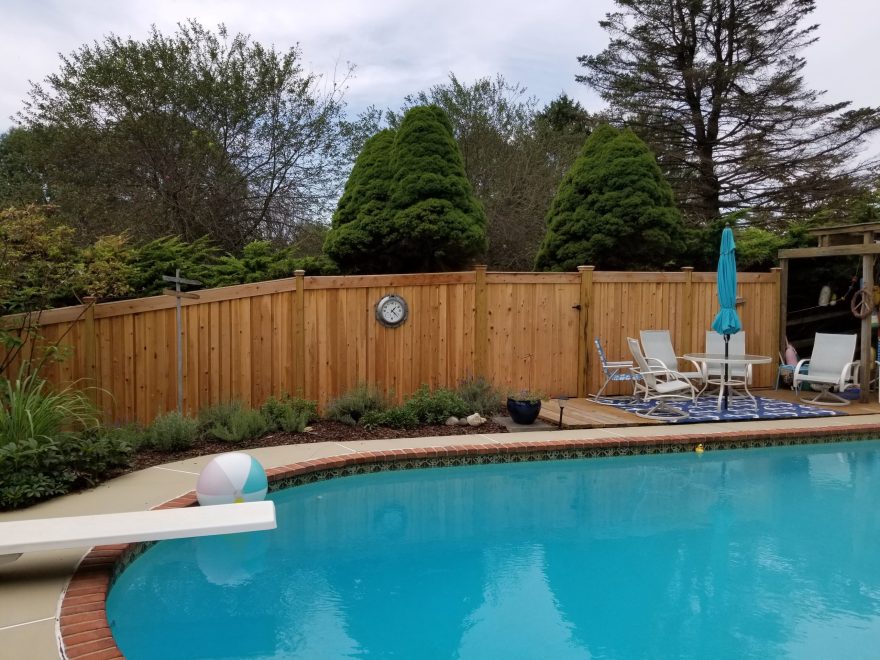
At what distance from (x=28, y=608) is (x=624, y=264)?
31.6ft

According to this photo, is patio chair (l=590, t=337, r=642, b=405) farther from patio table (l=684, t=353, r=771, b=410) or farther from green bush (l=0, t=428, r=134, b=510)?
green bush (l=0, t=428, r=134, b=510)

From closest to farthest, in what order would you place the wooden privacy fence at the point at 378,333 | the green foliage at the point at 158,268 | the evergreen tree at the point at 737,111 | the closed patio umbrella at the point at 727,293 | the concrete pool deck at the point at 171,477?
the concrete pool deck at the point at 171,477
the wooden privacy fence at the point at 378,333
the green foliage at the point at 158,268
the closed patio umbrella at the point at 727,293
the evergreen tree at the point at 737,111

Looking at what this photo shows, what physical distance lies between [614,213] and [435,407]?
496 cm

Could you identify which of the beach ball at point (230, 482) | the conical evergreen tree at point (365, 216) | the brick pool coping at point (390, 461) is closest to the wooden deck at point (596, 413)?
the brick pool coping at point (390, 461)

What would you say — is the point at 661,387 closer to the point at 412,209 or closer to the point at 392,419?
the point at 392,419

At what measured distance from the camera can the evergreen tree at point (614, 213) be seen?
Answer: 10.5m

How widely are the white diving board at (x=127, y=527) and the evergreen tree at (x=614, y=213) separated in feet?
25.8

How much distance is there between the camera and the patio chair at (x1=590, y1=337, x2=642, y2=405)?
8.74 meters

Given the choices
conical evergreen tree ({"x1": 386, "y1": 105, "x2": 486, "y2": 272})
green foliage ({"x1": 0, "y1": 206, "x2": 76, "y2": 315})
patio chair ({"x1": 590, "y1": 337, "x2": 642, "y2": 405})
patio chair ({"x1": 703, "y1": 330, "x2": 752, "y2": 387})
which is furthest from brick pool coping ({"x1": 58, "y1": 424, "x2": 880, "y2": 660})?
conical evergreen tree ({"x1": 386, "y1": 105, "x2": 486, "y2": 272})

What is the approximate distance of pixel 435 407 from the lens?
7527mm

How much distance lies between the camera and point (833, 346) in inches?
370

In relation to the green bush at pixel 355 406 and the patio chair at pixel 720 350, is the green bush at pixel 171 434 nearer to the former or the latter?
the green bush at pixel 355 406

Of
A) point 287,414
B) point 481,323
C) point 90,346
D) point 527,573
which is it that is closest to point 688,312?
point 481,323

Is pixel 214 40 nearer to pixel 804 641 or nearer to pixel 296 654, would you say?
pixel 296 654
